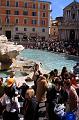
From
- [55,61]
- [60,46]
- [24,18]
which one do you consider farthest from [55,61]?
[24,18]

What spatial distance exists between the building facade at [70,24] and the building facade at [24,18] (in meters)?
3.78

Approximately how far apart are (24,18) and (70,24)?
34.6ft

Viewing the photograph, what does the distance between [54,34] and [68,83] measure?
327ft

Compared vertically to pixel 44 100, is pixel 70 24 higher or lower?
higher

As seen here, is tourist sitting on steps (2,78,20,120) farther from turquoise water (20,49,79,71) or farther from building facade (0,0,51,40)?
building facade (0,0,51,40)

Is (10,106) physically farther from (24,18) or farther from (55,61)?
(24,18)

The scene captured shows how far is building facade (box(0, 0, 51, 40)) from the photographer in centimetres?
8831

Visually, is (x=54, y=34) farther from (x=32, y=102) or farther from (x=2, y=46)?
(x=32, y=102)

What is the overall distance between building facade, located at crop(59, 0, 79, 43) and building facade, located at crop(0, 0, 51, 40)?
3.78 m

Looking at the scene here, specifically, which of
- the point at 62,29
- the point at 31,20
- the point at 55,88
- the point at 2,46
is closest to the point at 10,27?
the point at 31,20

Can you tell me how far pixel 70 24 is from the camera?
8838 cm

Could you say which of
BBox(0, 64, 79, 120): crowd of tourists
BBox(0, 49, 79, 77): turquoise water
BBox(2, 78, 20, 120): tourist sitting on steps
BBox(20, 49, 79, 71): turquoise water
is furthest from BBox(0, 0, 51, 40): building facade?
BBox(2, 78, 20, 120): tourist sitting on steps

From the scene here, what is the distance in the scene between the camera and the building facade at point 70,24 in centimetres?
8681

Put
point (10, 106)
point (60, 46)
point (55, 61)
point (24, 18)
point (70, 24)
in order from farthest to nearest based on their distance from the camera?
point (24, 18)
point (70, 24)
point (60, 46)
point (55, 61)
point (10, 106)
